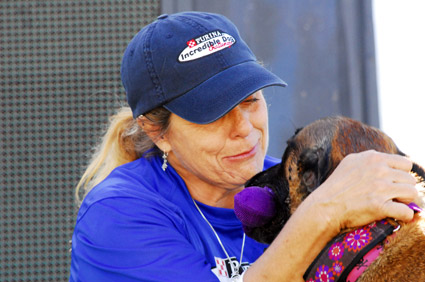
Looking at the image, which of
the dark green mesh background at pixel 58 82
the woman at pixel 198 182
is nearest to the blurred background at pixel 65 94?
the dark green mesh background at pixel 58 82

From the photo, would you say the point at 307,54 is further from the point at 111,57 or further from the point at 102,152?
the point at 102,152

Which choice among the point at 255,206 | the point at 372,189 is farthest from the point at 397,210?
the point at 255,206

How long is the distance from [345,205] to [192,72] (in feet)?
2.75

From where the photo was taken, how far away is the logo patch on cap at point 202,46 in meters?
2.11

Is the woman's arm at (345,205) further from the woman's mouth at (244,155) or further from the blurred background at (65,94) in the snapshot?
the blurred background at (65,94)

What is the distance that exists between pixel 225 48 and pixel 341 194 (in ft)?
2.77

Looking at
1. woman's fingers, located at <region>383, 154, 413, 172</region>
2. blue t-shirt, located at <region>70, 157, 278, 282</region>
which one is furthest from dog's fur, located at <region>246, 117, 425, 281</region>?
blue t-shirt, located at <region>70, 157, 278, 282</region>

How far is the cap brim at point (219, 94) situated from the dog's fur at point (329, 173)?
0.28m

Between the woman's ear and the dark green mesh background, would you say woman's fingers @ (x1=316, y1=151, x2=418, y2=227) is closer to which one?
the woman's ear

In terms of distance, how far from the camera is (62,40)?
14.0 ft

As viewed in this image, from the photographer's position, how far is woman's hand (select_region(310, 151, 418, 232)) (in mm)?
1521

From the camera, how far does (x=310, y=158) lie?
1.78 metres

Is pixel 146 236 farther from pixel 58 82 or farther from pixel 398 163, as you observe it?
pixel 58 82

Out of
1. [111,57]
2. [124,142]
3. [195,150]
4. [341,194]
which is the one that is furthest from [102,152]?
[111,57]
